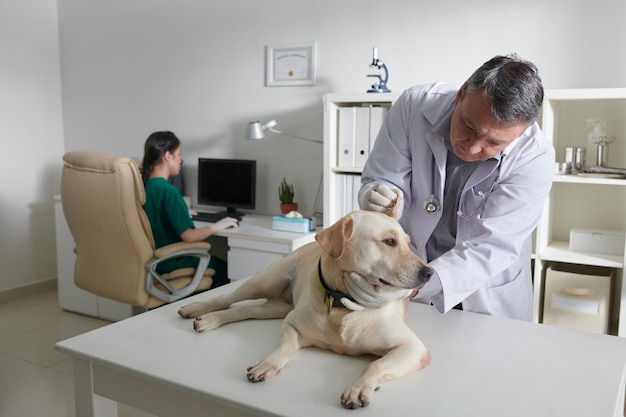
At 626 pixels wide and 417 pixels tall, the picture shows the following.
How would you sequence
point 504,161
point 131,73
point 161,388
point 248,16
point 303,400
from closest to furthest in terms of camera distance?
point 303,400 < point 161,388 < point 504,161 < point 248,16 < point 131,73

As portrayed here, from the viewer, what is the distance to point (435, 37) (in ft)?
10.2

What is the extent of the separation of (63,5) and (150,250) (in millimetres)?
2798

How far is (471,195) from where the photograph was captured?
64.1 inches

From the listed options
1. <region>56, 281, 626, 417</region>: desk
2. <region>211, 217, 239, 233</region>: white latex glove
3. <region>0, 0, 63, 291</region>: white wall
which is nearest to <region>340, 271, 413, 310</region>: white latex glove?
<region>56, 281, 626, 417</region>: desk

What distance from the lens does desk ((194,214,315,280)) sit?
2963 mm

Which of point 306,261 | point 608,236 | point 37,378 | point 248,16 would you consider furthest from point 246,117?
point 306,261

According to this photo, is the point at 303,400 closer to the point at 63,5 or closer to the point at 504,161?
the point at 504,161

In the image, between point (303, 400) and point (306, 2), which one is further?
point (306, 2)

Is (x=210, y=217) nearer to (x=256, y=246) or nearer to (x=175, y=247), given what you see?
(x=256, y=246)

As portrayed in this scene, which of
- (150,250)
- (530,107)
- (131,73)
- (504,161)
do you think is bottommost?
(150,250)

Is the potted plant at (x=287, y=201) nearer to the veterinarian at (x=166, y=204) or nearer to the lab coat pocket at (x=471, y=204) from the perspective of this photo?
the veterinarian at (x=166, y=204)

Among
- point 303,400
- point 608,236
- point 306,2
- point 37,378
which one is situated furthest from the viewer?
point 306,2

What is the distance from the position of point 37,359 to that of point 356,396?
284 centimetres

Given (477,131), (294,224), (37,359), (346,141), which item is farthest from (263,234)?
(477,131)
